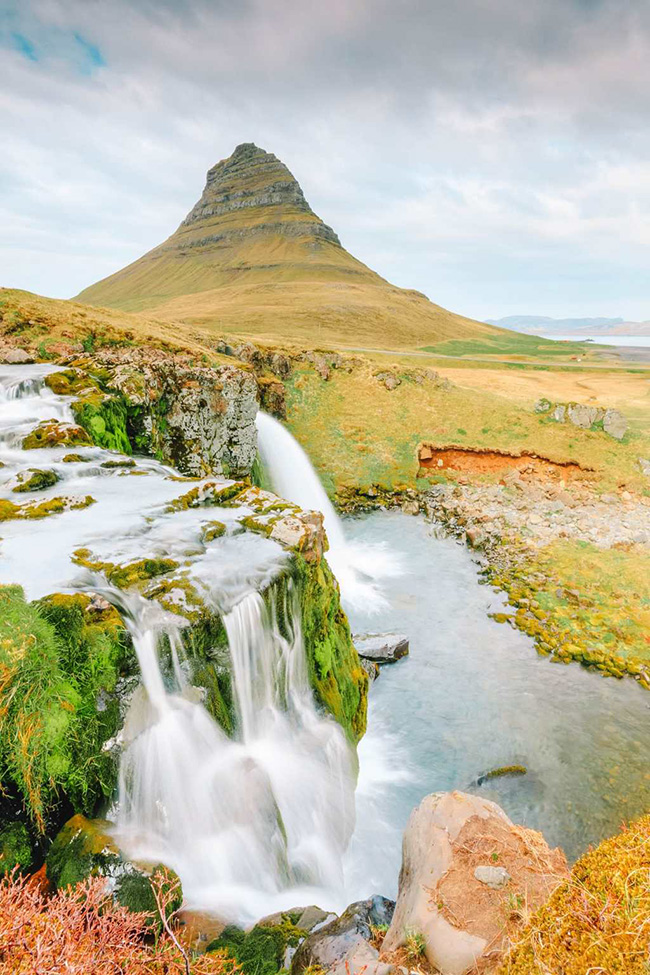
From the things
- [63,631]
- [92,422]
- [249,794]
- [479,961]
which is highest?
[92,422]

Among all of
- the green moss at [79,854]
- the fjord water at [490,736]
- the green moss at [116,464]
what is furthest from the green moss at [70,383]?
the green moss at [79,854]

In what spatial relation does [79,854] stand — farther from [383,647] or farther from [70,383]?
[70,383]

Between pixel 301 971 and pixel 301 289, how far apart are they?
165 metres

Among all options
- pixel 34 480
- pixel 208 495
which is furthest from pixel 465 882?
pixel 34 480

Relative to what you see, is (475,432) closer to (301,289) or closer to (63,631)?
(63,631)

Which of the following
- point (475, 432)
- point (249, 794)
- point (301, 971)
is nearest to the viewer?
point (301, 971)

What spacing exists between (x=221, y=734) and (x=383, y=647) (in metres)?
9.89

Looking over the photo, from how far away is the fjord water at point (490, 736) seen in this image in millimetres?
12492

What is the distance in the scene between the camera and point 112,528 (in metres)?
12.5

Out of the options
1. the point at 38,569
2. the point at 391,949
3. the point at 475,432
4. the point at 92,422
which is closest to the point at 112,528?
the point at 38,569

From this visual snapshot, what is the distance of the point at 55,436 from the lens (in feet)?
57.7

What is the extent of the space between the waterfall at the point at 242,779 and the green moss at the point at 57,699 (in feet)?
1.74

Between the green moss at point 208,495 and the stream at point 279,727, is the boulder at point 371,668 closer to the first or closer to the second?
the stream at point 279,727

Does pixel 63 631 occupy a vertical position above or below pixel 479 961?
above
